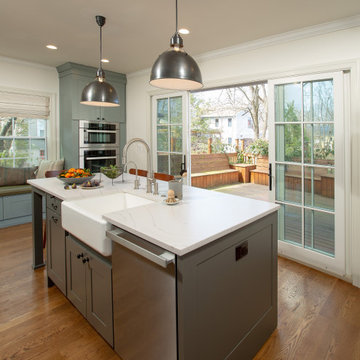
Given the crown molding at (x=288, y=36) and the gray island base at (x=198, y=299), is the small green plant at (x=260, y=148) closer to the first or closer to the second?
the crown molding at (x=288, y=36)

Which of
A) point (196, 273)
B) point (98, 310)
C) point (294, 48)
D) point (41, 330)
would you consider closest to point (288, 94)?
point (294, 48)

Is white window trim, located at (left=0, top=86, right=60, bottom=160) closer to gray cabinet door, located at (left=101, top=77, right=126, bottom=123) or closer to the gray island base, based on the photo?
gray cabinet door, located at (left=101, top=77, right=126, bottom=123)

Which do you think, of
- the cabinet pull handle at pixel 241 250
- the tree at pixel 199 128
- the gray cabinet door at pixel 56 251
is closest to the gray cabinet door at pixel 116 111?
the gray cabinet door at pixel 56 251

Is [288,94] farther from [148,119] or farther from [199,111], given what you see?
[199,111]

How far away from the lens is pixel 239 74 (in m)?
3.52

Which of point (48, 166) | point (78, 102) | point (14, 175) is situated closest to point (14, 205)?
point (14, 175)

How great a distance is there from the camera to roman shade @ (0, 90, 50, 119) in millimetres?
4277

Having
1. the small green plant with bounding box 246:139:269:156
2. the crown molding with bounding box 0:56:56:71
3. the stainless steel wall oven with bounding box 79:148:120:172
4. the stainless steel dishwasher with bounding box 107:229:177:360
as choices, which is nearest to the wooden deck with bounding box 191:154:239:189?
the small green plant with bounding box 246:139:269:156

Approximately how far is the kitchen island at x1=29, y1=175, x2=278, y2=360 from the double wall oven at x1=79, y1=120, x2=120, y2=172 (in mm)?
2945

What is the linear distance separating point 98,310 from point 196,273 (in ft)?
3.02

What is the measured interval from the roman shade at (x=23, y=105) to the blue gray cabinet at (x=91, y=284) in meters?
3.27

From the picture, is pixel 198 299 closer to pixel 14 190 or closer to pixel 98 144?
pixel 14 190

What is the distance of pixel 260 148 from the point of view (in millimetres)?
8477

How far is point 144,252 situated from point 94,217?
21.6 inches
